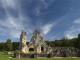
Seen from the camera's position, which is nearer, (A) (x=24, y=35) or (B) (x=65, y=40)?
(A) (x=24, y=35)

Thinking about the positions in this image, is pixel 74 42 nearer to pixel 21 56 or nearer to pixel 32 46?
pixel 32 46

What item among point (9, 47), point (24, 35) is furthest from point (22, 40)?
point (9, 47)

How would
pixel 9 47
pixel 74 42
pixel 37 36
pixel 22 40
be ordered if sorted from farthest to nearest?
1. pixel 74 42
2. pixel 9 47
3. pixel 37 36
4. pixel 22 40

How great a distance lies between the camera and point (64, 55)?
54062mm

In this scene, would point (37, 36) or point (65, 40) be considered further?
point (65, 40)

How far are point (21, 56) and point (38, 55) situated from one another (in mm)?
4833

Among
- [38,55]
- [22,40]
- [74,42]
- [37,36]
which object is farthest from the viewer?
[74,42]

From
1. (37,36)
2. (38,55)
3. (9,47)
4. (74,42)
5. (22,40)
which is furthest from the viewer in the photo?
(74,42)

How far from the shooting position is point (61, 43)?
130 m

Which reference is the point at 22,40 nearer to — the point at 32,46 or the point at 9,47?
the point at 32,46

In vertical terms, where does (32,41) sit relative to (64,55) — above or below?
above

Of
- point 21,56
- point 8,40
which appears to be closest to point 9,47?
point 8,40

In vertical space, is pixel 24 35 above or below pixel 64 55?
above

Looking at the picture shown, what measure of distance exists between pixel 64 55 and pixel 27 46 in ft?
72.8
